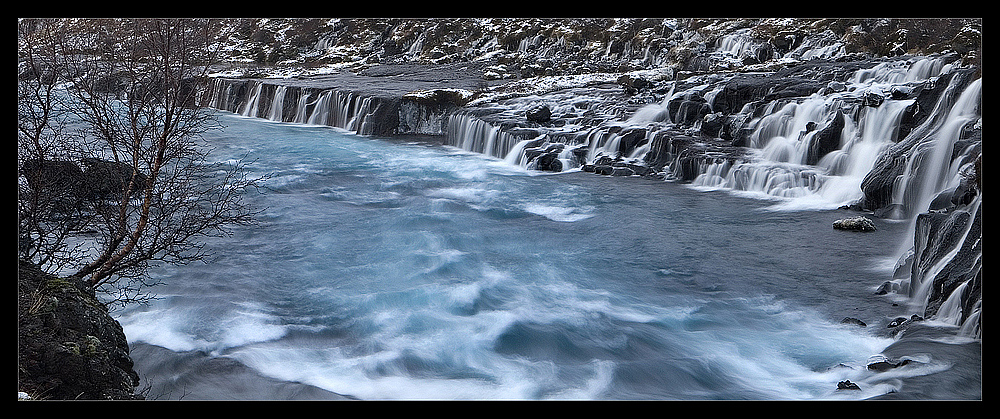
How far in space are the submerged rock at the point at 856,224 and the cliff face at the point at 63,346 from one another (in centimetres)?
1098

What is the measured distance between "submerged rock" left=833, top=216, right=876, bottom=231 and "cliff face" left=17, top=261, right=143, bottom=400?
11.0m

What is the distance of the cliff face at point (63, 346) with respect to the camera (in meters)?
5.26

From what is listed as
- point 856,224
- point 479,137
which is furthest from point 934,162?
point 479,137

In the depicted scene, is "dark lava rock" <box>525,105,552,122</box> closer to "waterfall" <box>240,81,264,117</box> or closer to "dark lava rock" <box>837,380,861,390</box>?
"waterfall" <box>240,81,264,117</box>

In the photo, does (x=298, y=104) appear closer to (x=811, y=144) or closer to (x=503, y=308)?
(x=811, y=144)

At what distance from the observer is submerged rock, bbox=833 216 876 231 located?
42.0 feet

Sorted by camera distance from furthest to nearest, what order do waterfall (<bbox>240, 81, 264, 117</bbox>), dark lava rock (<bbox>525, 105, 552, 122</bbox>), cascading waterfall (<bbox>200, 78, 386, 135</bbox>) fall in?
waterfall (<bbox>240, 81, 264, 117</bbox>) < cascading waterfall (<bbox>200, 78, 386, 135</bbox>) < dark lava rock (<bbox>525, 105, 552, 122</bbox>)

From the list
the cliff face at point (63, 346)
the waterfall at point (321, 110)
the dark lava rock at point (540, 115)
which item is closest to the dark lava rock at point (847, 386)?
the cliff face at point (63, 346)

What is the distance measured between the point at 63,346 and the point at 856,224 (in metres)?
11.6

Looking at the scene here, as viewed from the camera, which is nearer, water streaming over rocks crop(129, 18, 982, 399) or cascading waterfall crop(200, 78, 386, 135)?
water streaming over rocks crop(129, 18, 982, 399)

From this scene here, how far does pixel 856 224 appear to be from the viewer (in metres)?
12.8

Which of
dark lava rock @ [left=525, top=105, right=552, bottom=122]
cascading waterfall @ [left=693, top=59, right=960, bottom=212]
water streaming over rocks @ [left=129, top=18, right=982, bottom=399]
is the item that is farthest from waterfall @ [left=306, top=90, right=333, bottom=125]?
cascading waterfall @ [left=693, top=59, right=960, bottom=212]

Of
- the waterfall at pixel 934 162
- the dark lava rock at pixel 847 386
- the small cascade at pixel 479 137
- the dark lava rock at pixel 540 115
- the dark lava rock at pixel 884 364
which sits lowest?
the dark lava rock at pixel 847 386

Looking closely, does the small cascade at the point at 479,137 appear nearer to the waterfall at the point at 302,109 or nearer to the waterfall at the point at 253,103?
the waterfall at the point at 302,109
